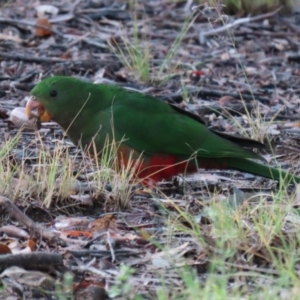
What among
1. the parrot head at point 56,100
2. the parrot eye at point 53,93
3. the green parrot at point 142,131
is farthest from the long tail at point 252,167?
the parrot eye at point 53,93

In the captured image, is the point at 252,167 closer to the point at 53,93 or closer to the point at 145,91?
the point at 53,93

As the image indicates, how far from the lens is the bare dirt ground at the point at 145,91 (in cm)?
338

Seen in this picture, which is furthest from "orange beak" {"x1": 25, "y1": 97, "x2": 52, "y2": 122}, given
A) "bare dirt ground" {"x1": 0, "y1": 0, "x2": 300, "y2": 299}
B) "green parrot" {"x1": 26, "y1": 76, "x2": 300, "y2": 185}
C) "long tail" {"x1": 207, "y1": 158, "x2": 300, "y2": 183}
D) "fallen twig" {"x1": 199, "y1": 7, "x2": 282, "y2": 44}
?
"fallen twig" {"x1": 199, "y1": 7, "x2": 282, "y2": 44}

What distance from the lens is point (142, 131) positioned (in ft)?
16.0

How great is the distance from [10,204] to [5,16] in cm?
475

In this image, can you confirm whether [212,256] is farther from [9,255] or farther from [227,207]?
[9,255]

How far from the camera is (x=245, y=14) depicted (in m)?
8.63

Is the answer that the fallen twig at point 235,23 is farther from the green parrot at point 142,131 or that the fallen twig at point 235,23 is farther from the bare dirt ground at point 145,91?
the green parrot at point 142,131

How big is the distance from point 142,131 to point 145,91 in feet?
5.66

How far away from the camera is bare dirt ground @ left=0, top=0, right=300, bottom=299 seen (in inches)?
133

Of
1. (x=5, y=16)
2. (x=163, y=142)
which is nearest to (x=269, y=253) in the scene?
(x=163, y=142)

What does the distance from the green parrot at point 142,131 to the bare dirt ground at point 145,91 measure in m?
0.14

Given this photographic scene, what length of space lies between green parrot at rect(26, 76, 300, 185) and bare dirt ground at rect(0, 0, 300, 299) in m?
0.14

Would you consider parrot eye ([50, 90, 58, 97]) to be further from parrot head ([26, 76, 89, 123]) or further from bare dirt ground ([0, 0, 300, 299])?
bare dirt ground ([0, 0, 300, 299])
